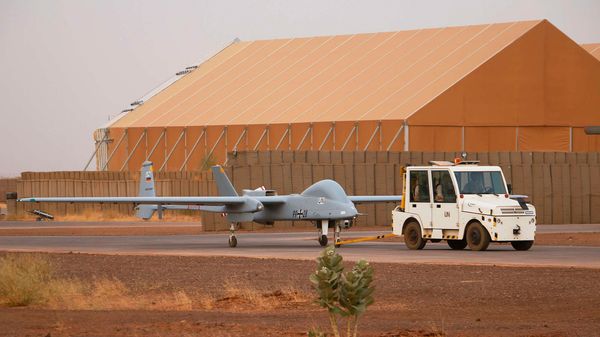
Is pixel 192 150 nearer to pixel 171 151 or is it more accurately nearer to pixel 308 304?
pixel 171 151

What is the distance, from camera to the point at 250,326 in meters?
16.5

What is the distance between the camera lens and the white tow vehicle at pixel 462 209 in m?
32.4

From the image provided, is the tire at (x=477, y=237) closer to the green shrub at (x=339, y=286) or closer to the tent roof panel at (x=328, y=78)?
the green shrub at (x=339, y=286)

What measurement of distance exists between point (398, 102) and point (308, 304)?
165 ft

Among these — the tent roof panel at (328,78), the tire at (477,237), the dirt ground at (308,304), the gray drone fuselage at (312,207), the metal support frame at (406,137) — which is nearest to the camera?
the dirt ground at (308,304)

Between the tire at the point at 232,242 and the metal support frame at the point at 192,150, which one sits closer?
the tire at the point at 232,242

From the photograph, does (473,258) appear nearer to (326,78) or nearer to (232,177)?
(232,177)

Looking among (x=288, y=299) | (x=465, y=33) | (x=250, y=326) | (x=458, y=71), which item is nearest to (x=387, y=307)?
(x=288, y=299)

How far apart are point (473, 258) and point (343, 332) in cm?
1473

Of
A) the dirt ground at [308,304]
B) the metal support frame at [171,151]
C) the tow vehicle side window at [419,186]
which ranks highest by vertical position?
the metal support frame at [171,151]

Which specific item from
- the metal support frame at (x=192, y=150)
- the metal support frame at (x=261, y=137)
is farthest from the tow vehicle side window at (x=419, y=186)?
the metal support frame at (x=192, y=150)

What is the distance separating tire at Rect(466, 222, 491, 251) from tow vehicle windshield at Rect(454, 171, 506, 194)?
3.23 feet

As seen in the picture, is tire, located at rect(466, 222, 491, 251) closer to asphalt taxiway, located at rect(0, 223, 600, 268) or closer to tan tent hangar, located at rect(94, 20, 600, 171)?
asphalt taxiway, located at rect(0, 223, 600, 268)

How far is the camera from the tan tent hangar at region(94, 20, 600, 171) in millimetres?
69188
